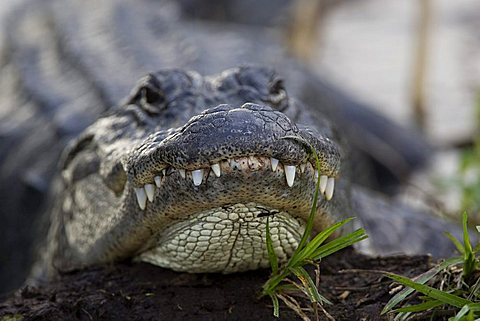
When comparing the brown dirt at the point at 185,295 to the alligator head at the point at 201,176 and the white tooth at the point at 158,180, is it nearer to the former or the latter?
the alligator head at the point at 201,176

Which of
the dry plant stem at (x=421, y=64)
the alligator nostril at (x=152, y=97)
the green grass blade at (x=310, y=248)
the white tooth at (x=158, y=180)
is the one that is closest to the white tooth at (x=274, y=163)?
the green grass blade at (x=310, y=248)

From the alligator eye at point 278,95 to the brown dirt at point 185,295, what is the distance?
1.90 ft

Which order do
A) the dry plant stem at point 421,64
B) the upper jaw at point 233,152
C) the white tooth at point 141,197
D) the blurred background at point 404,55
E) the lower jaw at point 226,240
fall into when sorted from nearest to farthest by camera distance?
the upper jaw at point 233,152 < the lower jaw at point 226,240 < the white tooth at point 141,197 < the blurred background at point 404,55 < the dry plant stem at point 421,64

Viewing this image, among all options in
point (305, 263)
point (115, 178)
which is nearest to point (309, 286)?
point (305, 263)

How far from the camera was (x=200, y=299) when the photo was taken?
2.62 meters

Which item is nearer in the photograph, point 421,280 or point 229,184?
point 229,184

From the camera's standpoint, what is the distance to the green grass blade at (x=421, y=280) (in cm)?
238

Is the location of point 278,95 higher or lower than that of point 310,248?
higher

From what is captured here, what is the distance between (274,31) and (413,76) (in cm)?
223

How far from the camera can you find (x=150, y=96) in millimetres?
3115

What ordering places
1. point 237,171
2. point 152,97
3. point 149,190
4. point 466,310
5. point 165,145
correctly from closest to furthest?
point 466,310
point 237,171
point 165,145
point 149,190
point 152,97

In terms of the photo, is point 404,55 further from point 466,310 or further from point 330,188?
point 466,310

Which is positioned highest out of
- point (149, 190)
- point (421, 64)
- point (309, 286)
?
point (149, 190)

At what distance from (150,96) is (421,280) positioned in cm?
122
